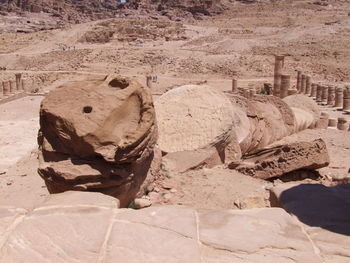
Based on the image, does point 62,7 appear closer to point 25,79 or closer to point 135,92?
point 25,79

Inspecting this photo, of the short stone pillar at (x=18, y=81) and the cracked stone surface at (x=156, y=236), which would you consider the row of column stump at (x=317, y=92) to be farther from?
the cracked stone surface at (x=156, y=236)

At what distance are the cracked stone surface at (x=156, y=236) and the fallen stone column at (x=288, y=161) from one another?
322 cm

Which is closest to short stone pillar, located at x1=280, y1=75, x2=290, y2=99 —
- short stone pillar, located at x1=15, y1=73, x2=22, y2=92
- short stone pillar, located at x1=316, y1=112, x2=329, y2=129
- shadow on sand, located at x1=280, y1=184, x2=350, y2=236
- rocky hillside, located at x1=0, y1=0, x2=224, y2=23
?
short stone pillar, located at x1=316, y1=112, x2=329, y2=129

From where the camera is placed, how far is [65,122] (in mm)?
5293

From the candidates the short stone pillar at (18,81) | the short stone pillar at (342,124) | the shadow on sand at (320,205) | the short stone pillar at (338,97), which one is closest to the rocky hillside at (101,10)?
the short stone pillar at (18,81)

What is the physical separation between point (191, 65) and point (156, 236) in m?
28.6

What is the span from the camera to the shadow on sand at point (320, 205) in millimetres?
3963

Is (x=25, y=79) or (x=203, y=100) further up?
(x=203, y=100)

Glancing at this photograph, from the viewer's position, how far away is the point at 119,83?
19.8ft

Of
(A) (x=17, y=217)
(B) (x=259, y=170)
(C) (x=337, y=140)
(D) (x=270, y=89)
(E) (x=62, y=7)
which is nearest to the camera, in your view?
(A) (x=17, y=217)

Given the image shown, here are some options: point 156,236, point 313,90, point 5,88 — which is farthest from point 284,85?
point 156,236

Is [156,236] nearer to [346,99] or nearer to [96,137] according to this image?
[96,137]

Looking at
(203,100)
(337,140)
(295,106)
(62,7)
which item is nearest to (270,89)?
(295,106)

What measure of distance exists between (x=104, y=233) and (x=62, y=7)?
3155 inches
